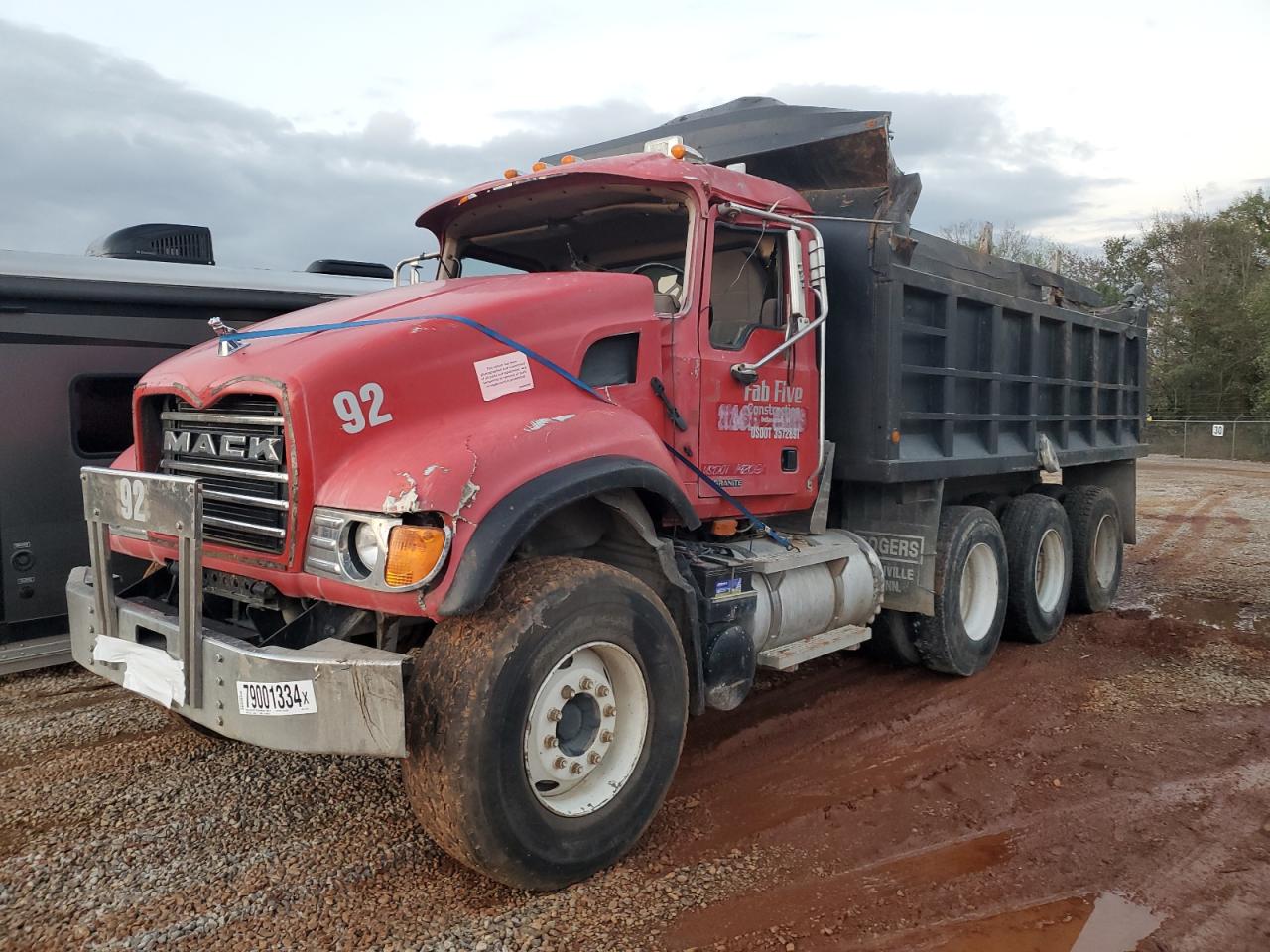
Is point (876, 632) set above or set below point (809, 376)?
below

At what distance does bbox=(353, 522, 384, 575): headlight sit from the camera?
10.2ft

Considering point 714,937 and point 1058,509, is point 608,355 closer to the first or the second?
point 714,937

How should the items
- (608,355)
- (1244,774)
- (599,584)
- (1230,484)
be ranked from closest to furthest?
(599,584) < (608,355) < (1244,774) < (1230,484)

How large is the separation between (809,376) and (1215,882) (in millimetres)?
2871

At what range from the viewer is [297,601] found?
365 centimetres

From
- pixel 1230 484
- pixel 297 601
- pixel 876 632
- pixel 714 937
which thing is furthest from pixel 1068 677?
pixel 1230 484

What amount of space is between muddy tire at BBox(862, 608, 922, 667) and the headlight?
3.88 meters

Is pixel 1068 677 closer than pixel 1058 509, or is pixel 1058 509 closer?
pixel 1068 677

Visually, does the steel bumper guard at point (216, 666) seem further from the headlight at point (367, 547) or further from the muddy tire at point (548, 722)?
the headlight at point (367, 547)

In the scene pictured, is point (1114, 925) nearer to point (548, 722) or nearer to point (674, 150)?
point (548, 722)

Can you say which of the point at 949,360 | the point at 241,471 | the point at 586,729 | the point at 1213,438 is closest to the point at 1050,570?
the point at 949,360

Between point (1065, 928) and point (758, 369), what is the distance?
8.72 feet

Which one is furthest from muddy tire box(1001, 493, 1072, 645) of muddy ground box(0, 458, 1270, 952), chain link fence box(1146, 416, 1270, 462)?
chain link fence box(1146, 416, 1270, 462)

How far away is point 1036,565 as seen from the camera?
7.09 metres
